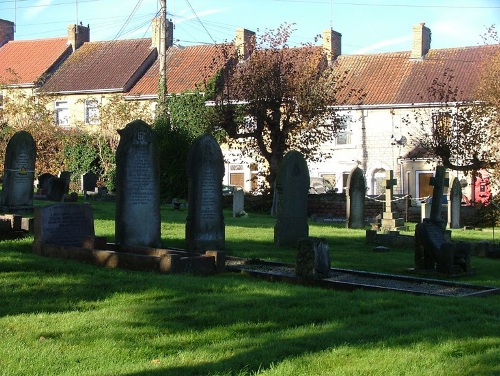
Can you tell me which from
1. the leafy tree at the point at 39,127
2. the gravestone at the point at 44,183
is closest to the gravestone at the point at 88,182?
the gravestone at the point at 44,183

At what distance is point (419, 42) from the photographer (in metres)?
47.6

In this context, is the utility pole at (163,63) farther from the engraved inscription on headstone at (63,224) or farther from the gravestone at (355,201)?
the engraved inscription on headstone at (63,224)

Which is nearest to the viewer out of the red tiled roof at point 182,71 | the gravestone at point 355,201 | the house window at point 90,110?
the gravestone at point 355,201

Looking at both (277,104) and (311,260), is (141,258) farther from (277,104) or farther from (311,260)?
(277,104)

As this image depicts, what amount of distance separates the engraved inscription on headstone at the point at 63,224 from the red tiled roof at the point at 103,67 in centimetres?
3677

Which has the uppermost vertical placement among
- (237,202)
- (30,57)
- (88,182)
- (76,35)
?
(76,35)

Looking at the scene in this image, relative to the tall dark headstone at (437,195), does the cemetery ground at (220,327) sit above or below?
below

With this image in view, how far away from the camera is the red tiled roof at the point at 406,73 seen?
44.5 metres

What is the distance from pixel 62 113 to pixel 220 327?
46138mm

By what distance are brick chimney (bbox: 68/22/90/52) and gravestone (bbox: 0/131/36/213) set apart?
3479 cm

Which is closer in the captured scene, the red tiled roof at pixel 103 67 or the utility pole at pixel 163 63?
the utility pole at pixel 163 63

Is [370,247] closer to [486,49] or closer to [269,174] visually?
[269,174]

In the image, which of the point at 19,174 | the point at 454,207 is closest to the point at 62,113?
the point at 454,207

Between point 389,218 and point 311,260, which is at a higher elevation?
point 389,218
